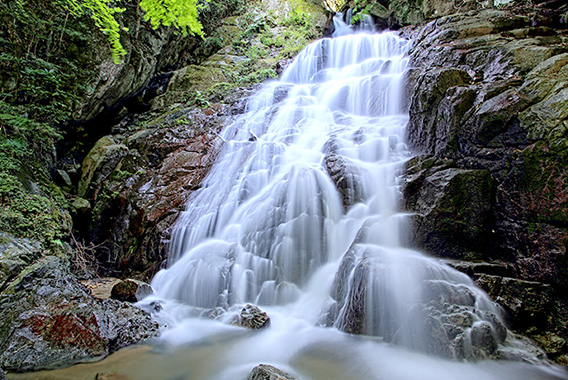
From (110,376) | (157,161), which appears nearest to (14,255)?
(110,376)

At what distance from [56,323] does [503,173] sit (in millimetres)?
6430

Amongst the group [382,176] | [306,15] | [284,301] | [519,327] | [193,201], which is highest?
[306,15]

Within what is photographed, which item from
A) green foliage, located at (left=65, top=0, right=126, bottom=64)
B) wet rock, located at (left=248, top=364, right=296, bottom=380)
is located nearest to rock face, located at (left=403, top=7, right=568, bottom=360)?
wet rock, located at (left=248, top=364, right=296, bottom=380)

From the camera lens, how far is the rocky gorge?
3.53 m

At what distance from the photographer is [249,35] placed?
17688 mm

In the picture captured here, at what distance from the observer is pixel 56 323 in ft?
10.9

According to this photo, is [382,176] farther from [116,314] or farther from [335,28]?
[335,28]

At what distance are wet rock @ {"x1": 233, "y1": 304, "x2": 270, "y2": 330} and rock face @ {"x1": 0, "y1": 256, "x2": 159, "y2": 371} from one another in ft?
3.94

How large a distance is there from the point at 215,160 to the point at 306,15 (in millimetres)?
14810

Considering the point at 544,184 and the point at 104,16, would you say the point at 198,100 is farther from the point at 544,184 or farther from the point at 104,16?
the point at 544,184

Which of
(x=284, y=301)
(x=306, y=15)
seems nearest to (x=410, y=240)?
(x=284, y=301)

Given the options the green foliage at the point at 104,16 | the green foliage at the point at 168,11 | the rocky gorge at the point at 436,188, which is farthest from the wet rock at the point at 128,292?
the green foliage at the point at 168,11

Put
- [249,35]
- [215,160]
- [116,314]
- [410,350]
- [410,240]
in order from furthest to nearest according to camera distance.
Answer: [249,35], [215,160], [410,240], [116,314], [410,350]

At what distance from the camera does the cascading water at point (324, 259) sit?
133 inches
